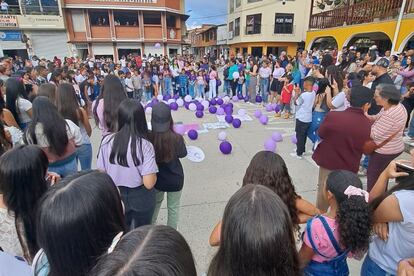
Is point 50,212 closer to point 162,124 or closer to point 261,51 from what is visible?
point 162,124

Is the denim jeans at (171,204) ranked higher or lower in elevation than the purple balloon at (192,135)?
higher

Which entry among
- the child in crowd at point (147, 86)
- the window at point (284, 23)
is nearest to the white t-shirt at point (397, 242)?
the child in crowd at point (147, 86)

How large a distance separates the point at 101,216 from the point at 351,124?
101 inches

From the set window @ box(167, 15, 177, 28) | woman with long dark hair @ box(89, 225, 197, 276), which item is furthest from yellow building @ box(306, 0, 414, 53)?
A: window @ box(167, 15, 177, 28)

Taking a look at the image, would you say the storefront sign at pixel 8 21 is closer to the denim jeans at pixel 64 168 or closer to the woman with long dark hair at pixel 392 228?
the denim jeans at pixel 64 168

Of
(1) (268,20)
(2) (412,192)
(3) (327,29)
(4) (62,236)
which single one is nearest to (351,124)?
(2) (412,192)

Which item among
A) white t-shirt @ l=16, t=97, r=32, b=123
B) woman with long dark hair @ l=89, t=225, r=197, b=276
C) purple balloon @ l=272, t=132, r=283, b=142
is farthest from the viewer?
purple balloon @ l=272, t=132, r=283, b=142

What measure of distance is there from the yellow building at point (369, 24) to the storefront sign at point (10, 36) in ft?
80.4

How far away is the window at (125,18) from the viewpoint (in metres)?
25.4

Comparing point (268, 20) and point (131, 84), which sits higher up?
point (268, 20)

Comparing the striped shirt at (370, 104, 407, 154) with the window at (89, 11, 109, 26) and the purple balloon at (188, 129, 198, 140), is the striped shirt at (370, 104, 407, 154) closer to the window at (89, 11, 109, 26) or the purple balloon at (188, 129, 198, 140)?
the purple balloon at (188, 129, 198, 140)

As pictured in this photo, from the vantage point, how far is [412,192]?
1353 mm

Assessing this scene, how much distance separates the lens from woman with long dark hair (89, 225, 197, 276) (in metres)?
0.67

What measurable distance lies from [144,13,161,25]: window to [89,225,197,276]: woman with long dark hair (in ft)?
94.0
